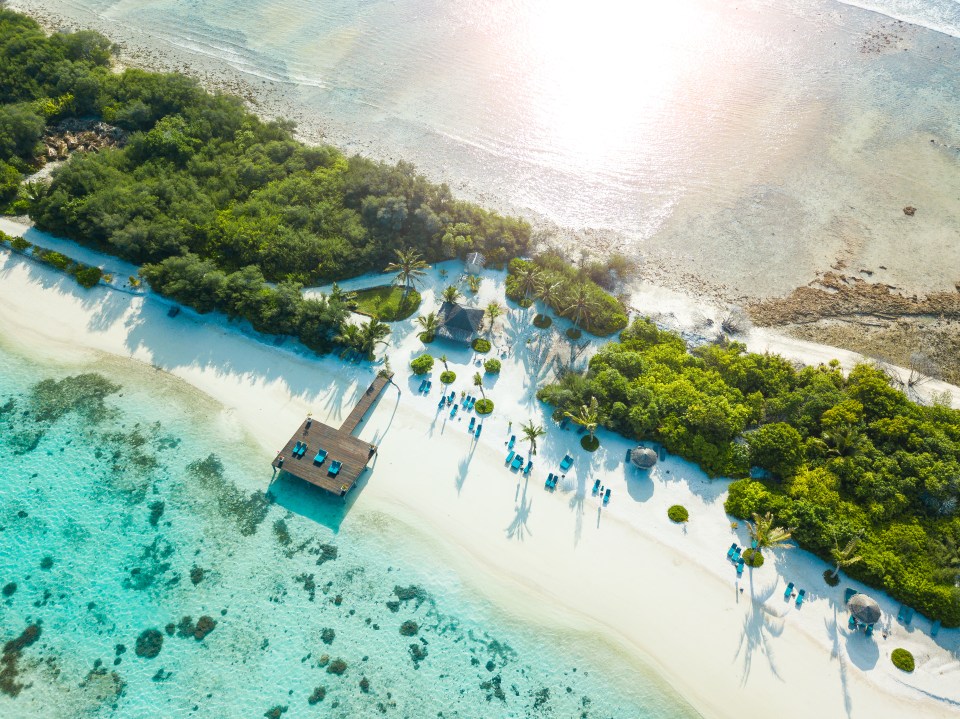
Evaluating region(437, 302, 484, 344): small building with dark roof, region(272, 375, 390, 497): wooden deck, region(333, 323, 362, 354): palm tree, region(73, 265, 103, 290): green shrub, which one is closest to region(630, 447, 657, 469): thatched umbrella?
region(437, 302, 484, 344): small building with dark roof

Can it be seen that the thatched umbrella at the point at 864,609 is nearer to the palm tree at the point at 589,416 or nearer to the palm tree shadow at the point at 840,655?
the palm tree shadow at the point at 840,655

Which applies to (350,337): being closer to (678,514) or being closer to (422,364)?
(422,364)

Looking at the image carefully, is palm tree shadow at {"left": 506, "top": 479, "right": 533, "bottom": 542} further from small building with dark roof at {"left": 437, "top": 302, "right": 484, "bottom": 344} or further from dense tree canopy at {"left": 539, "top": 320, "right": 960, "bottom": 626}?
small building with dark roof at {"left": 437, "top": 302, "right": 484, "bottom": 344}

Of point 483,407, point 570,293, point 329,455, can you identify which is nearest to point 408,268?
point 483,407

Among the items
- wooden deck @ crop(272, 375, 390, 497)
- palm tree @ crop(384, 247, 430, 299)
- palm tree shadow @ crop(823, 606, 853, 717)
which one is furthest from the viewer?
palm tree @ crop(384, 247, 430, 299)

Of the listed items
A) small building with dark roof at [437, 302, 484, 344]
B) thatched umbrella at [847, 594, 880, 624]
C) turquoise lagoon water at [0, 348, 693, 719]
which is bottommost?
turquoise lagoon water at [0, 348, 693, 719]

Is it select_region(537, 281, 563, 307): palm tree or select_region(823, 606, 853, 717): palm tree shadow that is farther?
select_region(537, 281, 563, 307): palm tree

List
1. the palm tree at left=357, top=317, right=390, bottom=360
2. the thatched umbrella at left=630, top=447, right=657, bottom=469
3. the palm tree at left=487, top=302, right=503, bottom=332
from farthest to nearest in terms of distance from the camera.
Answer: the palm tree at left=487, top=302, right=503, bottom=332, the palm tree at left=357, top=317, right=390, bottom=360, the thatched umbrella at left=630, top=447, right=657, bottom=469

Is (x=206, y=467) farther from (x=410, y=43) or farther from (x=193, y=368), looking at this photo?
(x=410, y=43)
